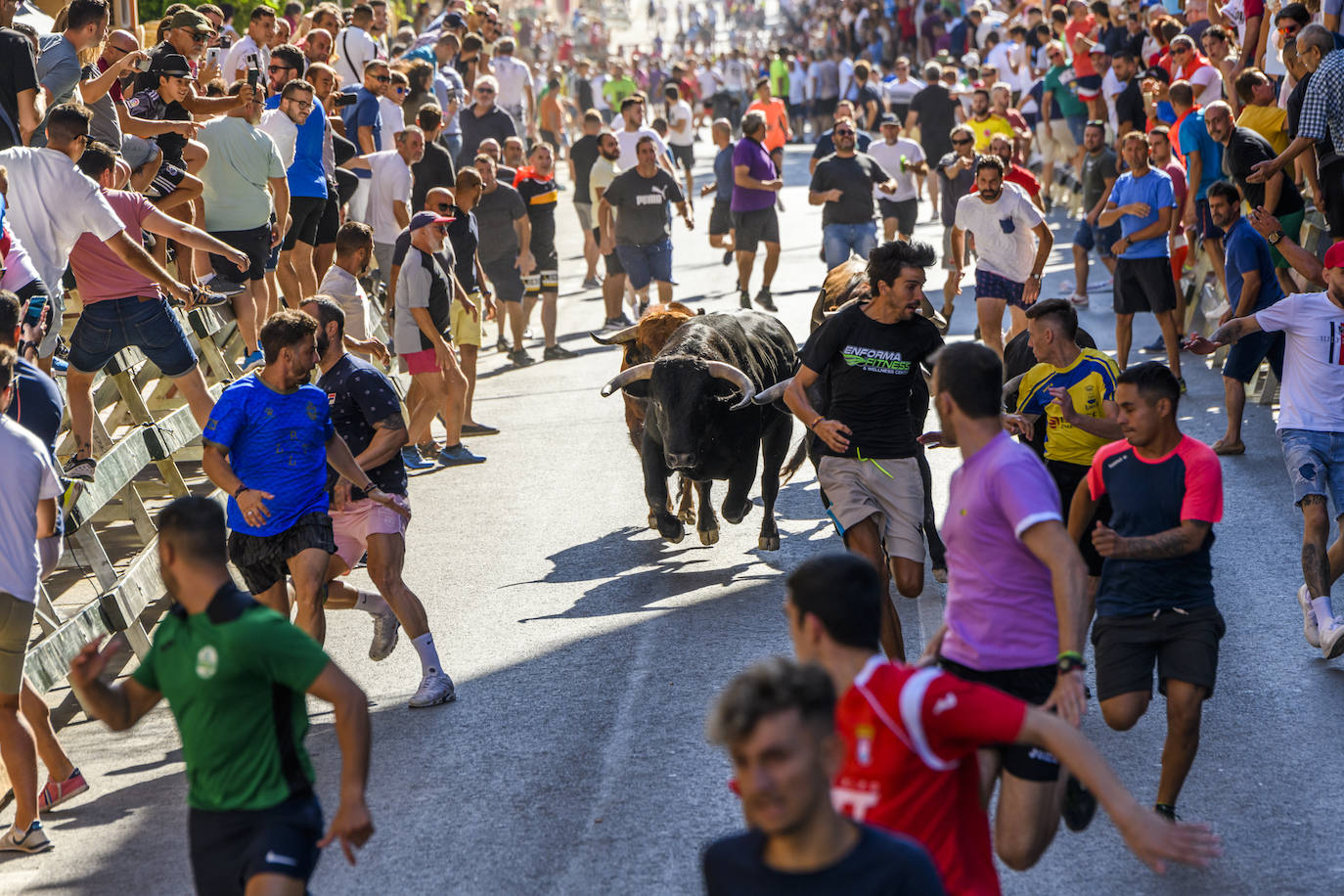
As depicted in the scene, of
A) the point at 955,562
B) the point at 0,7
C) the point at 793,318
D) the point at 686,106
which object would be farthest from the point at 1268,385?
the point at 686,106

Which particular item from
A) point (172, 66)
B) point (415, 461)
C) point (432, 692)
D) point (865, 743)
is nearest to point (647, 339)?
point (415, 461)

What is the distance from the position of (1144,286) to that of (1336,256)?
220 inches

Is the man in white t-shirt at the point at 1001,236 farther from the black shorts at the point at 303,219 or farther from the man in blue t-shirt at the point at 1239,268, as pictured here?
the black shorts at the point at 303,219

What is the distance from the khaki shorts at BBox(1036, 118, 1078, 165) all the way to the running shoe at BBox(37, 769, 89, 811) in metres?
19.4

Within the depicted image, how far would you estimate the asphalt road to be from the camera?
19.9ft

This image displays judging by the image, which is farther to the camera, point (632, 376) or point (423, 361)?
point (423, 361)

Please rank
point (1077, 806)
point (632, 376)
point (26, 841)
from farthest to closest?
point (632, 376), point (26, 841), point (1077, 806)

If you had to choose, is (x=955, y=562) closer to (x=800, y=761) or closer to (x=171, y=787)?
(x=800, y=761)

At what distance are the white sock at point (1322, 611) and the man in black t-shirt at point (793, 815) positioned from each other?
5271 millimetres

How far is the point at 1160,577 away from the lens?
5.96 m

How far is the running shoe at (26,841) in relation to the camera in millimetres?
6445

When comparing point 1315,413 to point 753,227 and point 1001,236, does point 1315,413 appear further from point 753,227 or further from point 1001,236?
point 753,227

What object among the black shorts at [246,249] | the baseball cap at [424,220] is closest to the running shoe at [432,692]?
the baseball cap at [424,220]

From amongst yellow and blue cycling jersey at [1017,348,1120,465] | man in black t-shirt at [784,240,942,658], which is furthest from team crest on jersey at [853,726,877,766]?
yellow and blue cycling jersey at [1017,348,1120,465]
